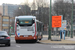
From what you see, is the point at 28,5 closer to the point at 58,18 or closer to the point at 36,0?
the point at 36,0

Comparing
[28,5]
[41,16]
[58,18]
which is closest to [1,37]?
[58,18]

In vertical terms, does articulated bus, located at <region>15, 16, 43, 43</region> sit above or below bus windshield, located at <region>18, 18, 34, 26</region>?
below

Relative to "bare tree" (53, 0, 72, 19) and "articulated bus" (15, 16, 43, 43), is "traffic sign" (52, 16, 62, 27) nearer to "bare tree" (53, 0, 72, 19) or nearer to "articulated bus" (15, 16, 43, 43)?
"articulated bus" (15, 16, 43, 43)

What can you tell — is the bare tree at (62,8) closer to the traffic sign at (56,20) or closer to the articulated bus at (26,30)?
the traffic sign at (56,20)

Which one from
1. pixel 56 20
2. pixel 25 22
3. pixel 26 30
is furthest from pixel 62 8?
pixel 26 30

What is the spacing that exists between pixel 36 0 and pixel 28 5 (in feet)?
9.16

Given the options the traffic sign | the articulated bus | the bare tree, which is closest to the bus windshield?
the articulated bus

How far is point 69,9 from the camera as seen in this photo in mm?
71625

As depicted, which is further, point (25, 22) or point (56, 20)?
point (56, 20)

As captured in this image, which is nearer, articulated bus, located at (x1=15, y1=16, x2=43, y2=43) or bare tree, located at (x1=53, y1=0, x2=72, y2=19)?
articulated bus, located at (x1=15, y1=16, x2=43, y2=43)

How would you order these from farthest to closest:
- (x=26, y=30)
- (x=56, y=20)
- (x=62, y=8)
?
1. (x=62, y=8)
2. (x=56, y=20)
3. (x=26, y=30)

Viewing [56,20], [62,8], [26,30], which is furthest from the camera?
[62,8]

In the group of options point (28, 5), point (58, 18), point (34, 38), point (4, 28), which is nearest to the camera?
point (34, 38)

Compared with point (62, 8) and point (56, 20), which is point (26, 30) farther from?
point (62, 8)
